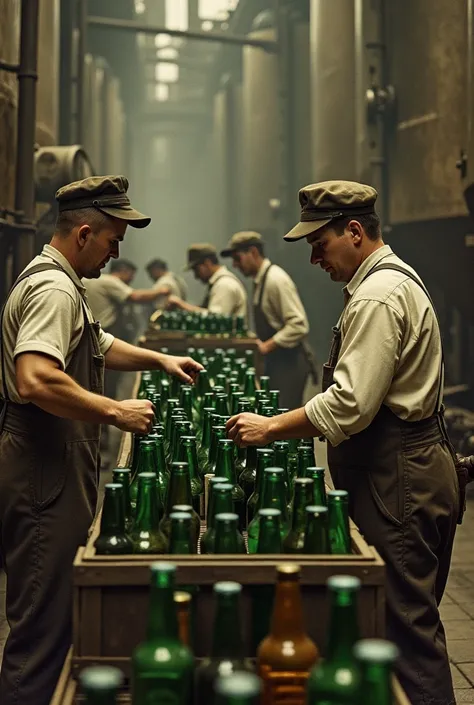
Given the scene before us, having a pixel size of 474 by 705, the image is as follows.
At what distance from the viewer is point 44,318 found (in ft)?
10.1

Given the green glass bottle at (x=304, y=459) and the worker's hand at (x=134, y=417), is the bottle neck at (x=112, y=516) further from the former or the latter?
the green glass bottle at (x=304, y=459)

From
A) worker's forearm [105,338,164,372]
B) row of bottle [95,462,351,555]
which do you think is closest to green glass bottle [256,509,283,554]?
row of bottle [95,462,351,555]

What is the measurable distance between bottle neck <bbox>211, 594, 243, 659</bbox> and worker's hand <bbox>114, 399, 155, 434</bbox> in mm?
1349

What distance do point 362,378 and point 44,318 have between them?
1.02 meters

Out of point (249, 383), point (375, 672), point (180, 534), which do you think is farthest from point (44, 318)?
point (249, 383)

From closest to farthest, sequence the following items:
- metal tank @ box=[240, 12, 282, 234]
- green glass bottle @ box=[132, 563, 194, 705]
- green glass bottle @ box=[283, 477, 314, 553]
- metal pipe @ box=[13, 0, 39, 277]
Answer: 1. green glass bottle @ box=[132, 563, 194, 705]
2. green glass bottle @ box=[283, 477, 314, 553]
3. metal pipe @ box=[13, 0, 39, 277]
4. metal tank @ box=[240, 12, 282, 234]

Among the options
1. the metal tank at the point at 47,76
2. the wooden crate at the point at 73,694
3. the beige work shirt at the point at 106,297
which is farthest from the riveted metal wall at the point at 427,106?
the wooden crate at the point at 73,694

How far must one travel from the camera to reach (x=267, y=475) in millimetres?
2473

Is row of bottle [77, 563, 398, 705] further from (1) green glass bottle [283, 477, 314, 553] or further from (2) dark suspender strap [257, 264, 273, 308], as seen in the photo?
(2) dark suspender strap [257, 264, 273, 308]

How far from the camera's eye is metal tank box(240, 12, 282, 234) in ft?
60.2

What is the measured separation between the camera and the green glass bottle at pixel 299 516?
241 cm

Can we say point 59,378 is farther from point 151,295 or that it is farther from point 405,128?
point 151,295

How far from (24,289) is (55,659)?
1211 mm

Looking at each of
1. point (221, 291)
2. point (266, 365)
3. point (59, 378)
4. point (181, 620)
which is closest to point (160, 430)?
point (59, 378)
